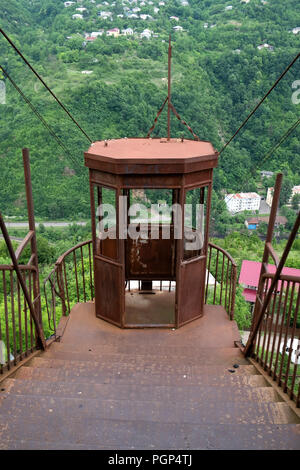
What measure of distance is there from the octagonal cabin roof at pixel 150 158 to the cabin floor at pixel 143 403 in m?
1.77

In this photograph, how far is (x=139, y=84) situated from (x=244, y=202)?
63.9 feet

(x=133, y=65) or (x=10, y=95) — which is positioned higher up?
(x=133, y=65)

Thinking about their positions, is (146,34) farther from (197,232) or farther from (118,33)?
(197,232)

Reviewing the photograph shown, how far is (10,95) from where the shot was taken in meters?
49.7

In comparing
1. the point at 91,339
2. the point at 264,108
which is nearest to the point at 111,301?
the point at 91,339

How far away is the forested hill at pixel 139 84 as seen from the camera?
43.8 meters

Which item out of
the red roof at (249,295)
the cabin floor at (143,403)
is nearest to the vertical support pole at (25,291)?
the cabin floor at (143,403)

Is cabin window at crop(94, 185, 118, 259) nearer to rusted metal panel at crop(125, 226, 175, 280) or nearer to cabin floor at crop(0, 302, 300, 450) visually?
rusted metal panel at crop(125, 226, 175, 280)

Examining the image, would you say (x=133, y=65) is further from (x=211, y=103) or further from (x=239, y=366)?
(x=239, y=366)

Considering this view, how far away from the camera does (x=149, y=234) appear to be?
5285mm

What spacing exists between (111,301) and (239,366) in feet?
5.52

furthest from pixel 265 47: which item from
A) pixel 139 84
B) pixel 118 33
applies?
pixel 118 33

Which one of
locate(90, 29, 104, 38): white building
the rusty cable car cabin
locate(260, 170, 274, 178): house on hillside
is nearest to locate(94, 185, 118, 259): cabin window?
the rusty cable car cabin

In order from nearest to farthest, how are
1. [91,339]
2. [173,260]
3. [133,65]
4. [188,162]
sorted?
[188,162]
[91,339]
[173,260]
[133,65]
